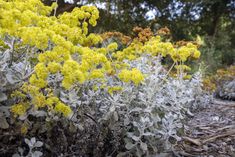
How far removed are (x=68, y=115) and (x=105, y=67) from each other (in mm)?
335

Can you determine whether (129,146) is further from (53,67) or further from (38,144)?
(53,67)

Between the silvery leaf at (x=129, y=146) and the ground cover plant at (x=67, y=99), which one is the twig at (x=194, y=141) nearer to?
the ground cover plant at (x=67, y=99)

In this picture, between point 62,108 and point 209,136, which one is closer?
point 62,108

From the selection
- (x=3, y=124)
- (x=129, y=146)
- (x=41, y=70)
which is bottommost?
(x=129, y=146)

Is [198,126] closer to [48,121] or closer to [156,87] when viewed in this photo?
[156,87]

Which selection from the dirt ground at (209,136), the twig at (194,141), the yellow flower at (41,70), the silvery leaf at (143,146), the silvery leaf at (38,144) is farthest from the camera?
the twig at (194,141)

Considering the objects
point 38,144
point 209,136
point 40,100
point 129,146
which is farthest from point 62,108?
Answer: point 209,136

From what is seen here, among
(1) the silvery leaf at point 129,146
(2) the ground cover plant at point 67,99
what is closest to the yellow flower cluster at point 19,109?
(2) the ground cover plant at point 67,99

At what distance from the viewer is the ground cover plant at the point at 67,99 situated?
59.6 inches

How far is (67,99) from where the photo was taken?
174 centimetres

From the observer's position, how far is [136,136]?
184cm

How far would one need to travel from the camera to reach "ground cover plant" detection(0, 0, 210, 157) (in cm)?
151

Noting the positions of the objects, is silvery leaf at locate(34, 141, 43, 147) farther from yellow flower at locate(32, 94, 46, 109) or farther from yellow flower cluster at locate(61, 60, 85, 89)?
yellow flower cluster at locate(61, 60, 85, 89)

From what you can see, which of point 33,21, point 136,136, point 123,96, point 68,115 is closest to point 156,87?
point 123,96
